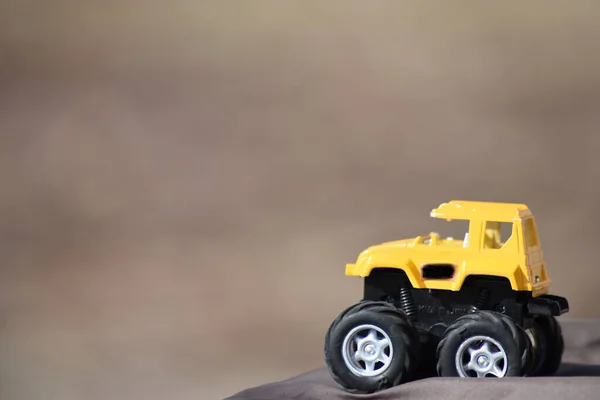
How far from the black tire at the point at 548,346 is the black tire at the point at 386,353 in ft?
0.91

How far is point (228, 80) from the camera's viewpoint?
2.57 metres

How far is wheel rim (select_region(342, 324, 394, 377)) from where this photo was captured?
1.48 m

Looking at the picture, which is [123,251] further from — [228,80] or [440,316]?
[440,316]

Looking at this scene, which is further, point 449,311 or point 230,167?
point 230,167

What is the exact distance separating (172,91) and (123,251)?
1.45 feet

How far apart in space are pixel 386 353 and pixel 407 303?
108mm

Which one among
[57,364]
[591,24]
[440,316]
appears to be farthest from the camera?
[57,364]

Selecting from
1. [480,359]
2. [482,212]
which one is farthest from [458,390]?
[482,212]

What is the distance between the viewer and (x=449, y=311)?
1.54 metres

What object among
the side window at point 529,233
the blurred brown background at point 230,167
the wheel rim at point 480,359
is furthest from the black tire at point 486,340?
the blurred brown background at point 230,167

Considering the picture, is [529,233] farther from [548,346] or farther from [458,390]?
[458,390]

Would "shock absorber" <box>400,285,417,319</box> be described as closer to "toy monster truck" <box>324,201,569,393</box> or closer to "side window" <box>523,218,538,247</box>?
"toy monster truck" <box>324,201,569,393</box>

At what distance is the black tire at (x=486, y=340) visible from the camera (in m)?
1.43

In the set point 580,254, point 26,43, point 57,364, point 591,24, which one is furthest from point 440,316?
point 26,43
